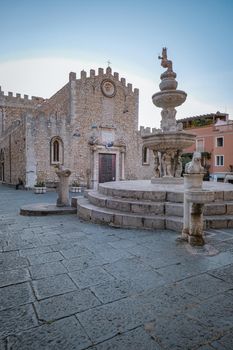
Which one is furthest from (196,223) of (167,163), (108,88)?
(108,88)

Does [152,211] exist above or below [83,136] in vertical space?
below

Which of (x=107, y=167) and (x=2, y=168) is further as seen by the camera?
(x=2, y=168)

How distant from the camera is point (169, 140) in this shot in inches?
275

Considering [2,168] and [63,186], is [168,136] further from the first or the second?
[2,168]

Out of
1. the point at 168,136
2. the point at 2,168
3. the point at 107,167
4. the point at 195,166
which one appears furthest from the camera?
the point at 2,168

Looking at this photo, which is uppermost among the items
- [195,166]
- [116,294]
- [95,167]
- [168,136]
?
[168,136]

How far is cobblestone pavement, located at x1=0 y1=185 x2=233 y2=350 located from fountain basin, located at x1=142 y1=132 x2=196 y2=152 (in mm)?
3599

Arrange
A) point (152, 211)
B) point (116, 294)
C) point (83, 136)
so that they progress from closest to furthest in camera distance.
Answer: point (116, 294)
point (152, 211)
point (83, 136)

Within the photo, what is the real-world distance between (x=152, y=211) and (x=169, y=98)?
4315 mm

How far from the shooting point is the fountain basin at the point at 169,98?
7.45 meters

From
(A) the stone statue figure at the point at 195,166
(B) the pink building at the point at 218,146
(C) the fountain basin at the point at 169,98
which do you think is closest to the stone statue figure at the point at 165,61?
(C) the fountain basin at the point at 169,98

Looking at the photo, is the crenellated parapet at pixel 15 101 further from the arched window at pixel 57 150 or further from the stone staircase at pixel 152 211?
the stone staircase at pixel 152 211

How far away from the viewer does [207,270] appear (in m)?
2.81

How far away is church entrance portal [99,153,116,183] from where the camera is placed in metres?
19.0
